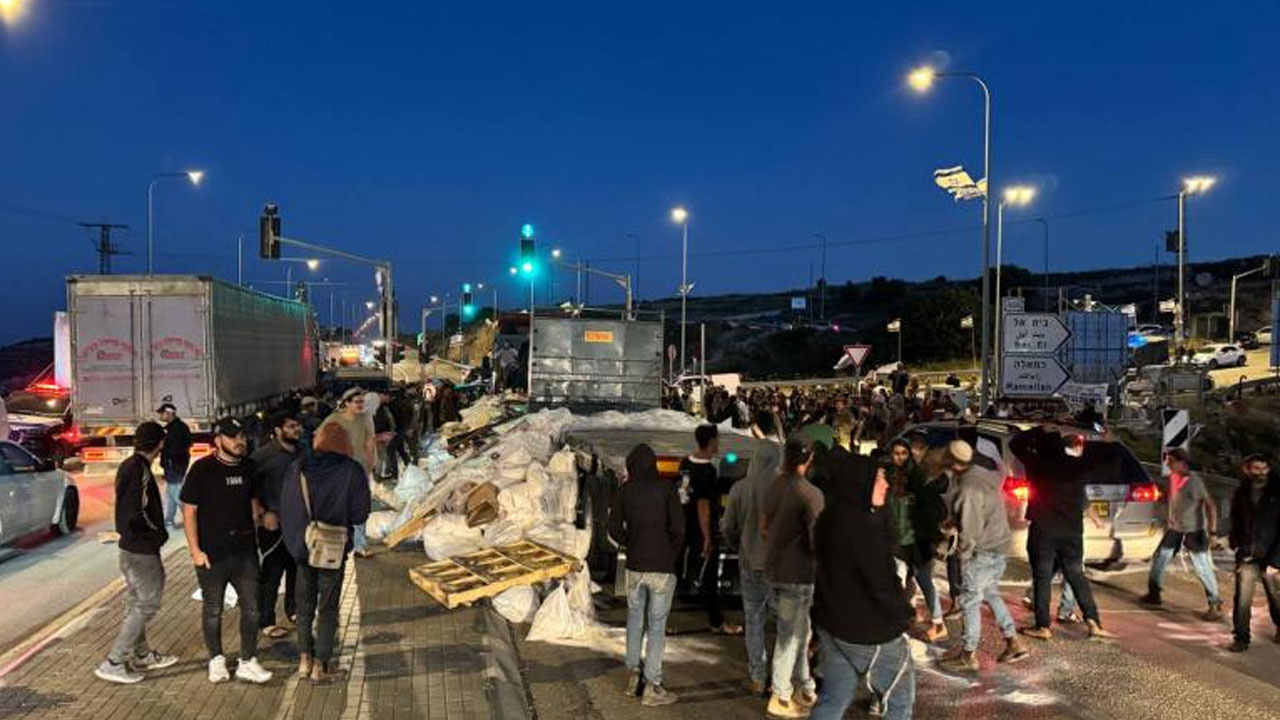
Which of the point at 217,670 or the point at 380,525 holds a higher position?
the point at 217,670

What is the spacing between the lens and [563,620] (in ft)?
26.7

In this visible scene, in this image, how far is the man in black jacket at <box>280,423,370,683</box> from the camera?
261 inches

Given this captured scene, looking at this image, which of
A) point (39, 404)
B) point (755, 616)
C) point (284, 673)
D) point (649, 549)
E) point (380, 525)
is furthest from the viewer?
point (39, 404)

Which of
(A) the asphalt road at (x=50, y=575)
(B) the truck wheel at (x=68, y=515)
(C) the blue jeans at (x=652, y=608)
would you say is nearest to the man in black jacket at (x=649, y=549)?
(C) the blue jeans at (x=652, y=608)

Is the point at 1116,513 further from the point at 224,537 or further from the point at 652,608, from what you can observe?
the point at 224,537

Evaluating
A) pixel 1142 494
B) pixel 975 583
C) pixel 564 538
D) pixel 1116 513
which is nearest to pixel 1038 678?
pixel 975 583

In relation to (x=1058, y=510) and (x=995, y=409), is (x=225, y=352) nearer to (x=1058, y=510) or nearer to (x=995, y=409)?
(x=995, y=409)

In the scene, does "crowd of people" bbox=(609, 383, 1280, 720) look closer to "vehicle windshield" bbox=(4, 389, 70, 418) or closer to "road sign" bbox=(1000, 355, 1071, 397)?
"road sign" bbox=(1000, 355, 1071, 397)

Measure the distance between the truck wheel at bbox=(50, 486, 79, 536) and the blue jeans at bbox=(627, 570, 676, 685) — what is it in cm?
953

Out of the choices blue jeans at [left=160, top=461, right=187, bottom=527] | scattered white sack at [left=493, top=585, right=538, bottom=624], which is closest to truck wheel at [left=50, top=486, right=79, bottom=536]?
blue jeans at [left=160, top=461, right=187, bottom=527]

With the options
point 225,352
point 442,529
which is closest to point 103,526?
point 442,529

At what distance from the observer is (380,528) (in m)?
12.5

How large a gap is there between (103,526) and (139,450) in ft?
26.2

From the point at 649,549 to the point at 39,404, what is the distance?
2229cm
